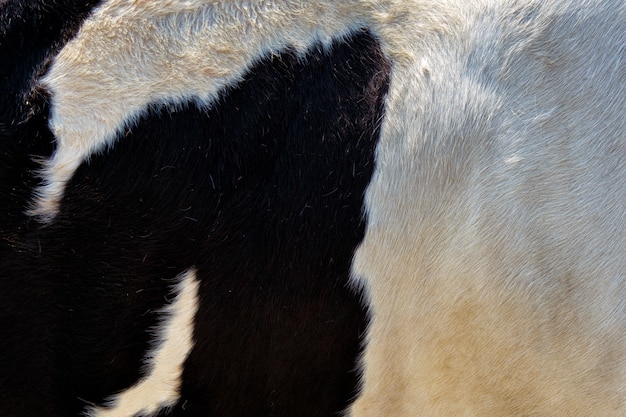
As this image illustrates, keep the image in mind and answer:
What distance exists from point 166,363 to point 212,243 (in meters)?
0.24

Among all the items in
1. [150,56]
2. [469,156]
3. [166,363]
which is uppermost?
[150,56]

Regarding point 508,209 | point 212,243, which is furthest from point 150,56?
point 508,209

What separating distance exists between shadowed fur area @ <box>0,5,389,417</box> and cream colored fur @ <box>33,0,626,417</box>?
4 cm

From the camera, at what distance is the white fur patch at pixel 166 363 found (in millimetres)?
1367

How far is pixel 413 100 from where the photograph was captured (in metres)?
1.38

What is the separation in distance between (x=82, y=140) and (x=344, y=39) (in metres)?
0.50

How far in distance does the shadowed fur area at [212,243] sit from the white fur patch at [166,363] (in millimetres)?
15

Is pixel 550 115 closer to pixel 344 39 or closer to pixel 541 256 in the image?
pixel 541 256

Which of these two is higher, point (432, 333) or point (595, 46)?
point (595, 46)

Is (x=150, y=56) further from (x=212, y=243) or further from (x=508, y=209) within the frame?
(x=508, y=209)

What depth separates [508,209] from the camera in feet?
4.42

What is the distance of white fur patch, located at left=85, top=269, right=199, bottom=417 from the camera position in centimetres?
137

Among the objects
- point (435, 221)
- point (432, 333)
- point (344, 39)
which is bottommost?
point (432, 333)

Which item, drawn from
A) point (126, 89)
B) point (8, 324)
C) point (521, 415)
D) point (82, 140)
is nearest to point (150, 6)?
point (126, 89)
